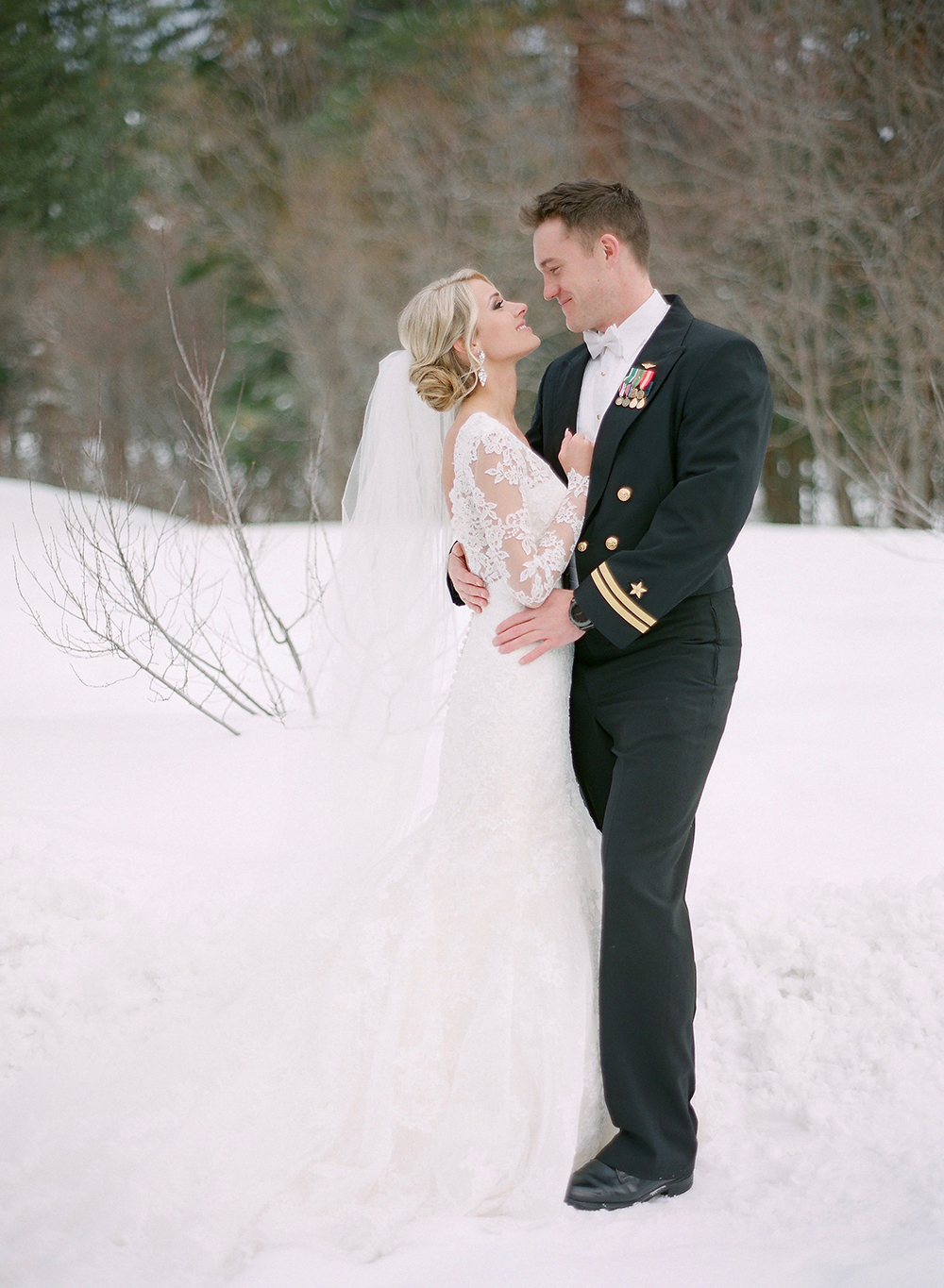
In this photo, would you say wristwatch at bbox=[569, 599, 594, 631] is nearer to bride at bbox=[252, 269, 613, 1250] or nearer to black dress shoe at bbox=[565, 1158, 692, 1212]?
bride at bbox=[252, 269, 613, 1250]

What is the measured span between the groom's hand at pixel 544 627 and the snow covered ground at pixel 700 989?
852 millimetres

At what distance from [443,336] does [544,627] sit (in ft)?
2.45

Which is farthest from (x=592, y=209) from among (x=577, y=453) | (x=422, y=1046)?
(x=422, y=1046)

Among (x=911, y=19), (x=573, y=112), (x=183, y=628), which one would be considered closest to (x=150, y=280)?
(x=573, y=112)

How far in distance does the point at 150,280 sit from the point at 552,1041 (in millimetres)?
19486

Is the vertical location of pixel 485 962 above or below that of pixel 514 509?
below

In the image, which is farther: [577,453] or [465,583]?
[465,583]

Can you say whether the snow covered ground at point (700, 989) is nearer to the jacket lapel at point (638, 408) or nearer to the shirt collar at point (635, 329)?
the jacket lapel at point (638, 408)

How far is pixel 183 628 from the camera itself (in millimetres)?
6844

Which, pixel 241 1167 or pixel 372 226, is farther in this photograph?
pixel 372 226

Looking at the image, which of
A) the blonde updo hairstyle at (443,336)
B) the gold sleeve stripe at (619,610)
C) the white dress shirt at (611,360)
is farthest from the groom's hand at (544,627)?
the blonde updo hairstyle at (443,336)

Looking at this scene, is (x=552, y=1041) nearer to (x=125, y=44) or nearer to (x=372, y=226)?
(x=372, y=226)

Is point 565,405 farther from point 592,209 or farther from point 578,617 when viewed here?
point 578,617

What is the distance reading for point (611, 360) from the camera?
8.78 feet
